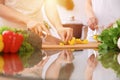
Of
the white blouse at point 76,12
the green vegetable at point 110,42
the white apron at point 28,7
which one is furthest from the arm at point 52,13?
the white blouse at point 76,12

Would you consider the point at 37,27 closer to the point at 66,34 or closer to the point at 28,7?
the point at 66,34

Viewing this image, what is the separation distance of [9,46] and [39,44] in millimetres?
184

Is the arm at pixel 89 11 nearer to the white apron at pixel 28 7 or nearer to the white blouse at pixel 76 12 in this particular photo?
the white apron at pixel 28 7

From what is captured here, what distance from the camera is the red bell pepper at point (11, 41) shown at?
122 centimetres

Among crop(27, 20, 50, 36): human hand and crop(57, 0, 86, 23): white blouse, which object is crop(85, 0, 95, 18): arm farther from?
crop(57, 0, 86, 23): white blouse

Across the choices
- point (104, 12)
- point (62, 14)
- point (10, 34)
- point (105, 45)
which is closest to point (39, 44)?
point (10, 34)

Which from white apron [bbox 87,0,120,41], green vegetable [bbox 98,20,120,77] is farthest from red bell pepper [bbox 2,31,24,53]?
white apron [bbox 87,0,120,41]

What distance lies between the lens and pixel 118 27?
1.20 metres

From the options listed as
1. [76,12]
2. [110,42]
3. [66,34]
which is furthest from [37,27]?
[76,12]

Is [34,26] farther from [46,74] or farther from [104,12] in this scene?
[46,74]

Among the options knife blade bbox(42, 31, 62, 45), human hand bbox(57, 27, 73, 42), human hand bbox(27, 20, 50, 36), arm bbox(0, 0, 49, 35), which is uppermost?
arm bbox(0, 0, 49, 35)

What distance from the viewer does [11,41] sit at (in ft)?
4.03

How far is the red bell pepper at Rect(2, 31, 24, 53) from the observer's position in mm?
1219

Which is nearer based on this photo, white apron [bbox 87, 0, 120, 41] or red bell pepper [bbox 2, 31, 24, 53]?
red bell pepper [bbox 2, 31, 24, 53]
